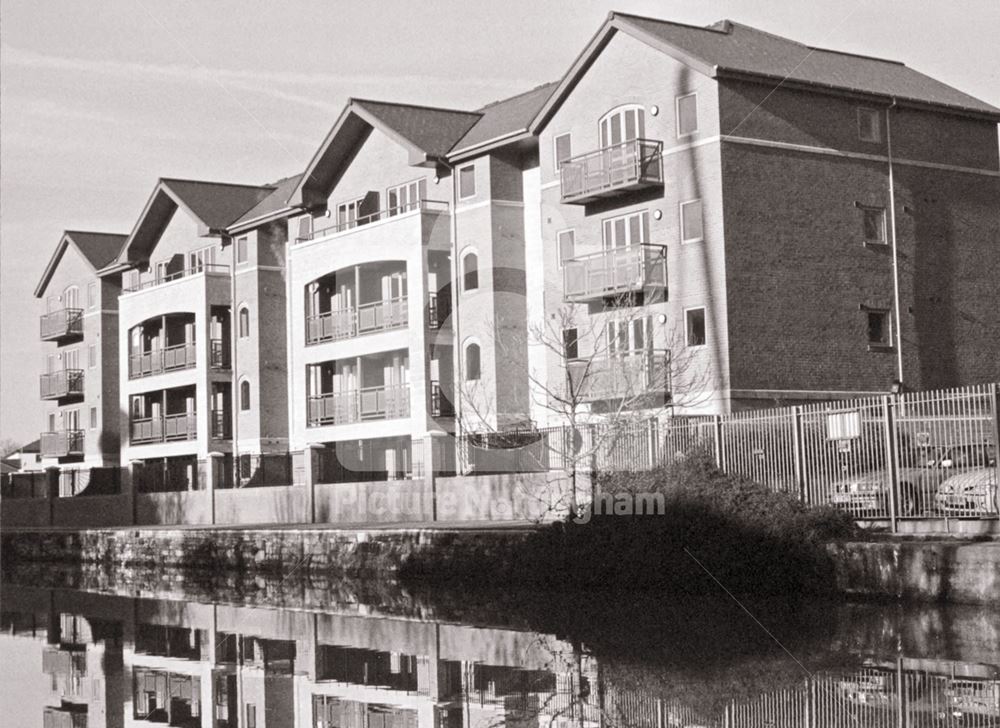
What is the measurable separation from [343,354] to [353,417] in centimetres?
216

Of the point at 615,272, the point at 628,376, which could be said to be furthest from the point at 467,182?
the point at 628,376

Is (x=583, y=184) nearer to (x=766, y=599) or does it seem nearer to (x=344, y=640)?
(x=766, y=599)

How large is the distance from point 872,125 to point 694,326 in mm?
7582

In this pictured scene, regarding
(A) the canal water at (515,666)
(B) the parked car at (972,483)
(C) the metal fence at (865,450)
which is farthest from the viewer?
(C) the metal fence at (865,450)

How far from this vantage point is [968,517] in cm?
2045

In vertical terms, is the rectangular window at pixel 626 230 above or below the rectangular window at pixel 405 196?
below

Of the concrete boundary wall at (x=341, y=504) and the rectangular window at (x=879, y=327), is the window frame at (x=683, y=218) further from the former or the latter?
the concrete boundary wall at (x=341, y=504)

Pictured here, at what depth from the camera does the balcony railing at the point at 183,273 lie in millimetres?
57125

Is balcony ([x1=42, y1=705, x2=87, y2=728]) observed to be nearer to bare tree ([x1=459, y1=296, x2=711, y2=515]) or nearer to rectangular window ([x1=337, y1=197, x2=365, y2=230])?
bare tree ([x1=459, y1=296, x2=711, y2=515])

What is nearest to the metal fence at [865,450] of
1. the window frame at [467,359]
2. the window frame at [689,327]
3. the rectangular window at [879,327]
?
the window frame at [689,327]

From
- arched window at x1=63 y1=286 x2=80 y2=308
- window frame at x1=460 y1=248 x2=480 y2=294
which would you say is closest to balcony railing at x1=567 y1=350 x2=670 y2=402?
window frame at x1=460 y1=248 x2=480 y2=294

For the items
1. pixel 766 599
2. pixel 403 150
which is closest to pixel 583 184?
pixel 403 150

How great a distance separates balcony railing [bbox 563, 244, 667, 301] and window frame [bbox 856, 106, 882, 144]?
20.7 feet

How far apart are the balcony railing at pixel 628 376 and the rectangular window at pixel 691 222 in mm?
3074
